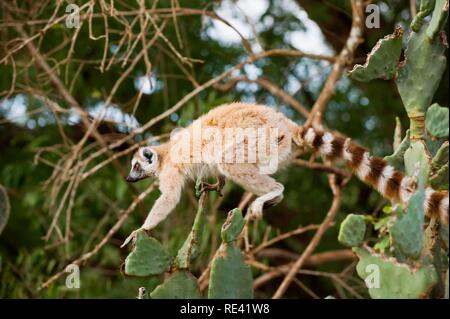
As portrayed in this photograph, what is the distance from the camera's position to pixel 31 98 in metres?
6.30

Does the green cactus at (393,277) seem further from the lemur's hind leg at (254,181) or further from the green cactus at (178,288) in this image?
the lemur's hind leg at (254,181)

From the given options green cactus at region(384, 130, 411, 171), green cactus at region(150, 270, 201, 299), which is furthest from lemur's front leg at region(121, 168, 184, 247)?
green cactus at region(384, 130, 411, 171)

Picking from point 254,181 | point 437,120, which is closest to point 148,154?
point 254,181

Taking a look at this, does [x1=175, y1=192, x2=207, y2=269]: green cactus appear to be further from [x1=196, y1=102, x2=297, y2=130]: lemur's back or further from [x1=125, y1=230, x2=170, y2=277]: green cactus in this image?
[x1=196, y1=102, x2=297, y2=130]: lemur's back

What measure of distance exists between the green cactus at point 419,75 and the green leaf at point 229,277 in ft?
3.51

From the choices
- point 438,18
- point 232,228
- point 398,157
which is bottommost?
point 232,228

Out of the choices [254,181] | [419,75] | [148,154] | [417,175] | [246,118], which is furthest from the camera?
[148,154]

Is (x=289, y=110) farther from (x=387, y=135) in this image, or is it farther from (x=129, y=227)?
(x=129, y=227)

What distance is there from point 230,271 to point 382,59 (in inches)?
46.1

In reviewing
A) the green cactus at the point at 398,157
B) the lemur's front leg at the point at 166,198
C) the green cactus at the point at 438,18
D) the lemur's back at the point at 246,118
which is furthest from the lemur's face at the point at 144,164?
the green cactus at the point at 438,18

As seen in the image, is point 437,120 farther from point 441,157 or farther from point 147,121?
point 147,121

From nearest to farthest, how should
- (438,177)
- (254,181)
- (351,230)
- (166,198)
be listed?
(351,230)
(438,177)
(254,181)
(166,198)

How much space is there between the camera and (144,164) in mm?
4527
